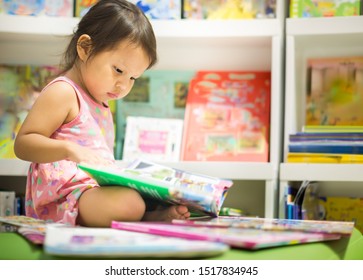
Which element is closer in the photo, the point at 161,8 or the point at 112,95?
the point at 112,95

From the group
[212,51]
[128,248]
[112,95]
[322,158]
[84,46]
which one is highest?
[212,51]

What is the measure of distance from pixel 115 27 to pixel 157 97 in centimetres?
57

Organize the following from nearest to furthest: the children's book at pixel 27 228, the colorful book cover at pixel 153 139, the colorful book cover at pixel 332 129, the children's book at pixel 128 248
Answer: the children's book at pixel 128 248 → the children's book at pixel 27 228 → the colorful book cover at pixel 332 129 → the colorful book cover at pixel 153 139

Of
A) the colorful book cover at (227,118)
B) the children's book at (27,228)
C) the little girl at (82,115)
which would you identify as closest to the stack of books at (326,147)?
the colorful book cover at (227,118)

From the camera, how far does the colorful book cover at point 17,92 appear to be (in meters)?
1.66

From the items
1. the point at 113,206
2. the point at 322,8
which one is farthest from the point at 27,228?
the point at 322,8

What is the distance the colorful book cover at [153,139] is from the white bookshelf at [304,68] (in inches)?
13.6

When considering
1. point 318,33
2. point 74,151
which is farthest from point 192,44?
point 74,151

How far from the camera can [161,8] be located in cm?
160

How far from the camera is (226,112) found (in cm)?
166

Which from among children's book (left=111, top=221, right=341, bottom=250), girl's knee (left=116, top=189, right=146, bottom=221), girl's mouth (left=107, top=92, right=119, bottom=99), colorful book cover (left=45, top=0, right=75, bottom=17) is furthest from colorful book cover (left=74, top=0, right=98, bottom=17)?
children's book (left=111, top=221, right=341, bottom=250)

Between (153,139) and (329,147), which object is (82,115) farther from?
(329,147)

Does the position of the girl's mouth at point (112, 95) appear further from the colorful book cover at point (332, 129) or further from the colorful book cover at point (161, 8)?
the colorful book cover at point (332, 129)

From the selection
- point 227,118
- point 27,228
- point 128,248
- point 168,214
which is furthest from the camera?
point 227,118
